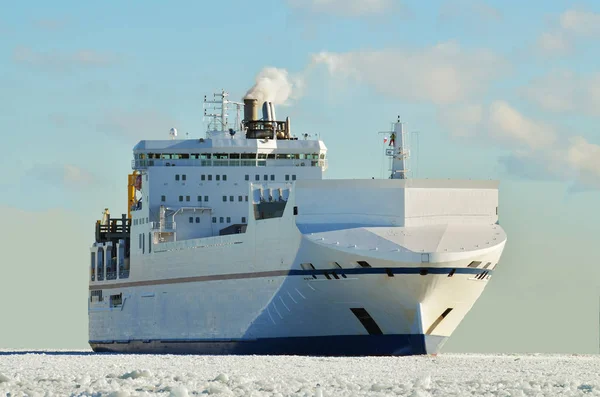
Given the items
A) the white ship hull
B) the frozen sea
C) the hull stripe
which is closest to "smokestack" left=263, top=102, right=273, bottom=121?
the white ship hull

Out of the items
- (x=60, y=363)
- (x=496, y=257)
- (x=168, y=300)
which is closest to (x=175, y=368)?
(x=60, y=363)

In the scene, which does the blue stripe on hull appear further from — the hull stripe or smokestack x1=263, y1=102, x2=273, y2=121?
smokestack x1=263, y1=102, x2=273, y2=121

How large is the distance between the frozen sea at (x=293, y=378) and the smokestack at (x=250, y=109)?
21.7 m

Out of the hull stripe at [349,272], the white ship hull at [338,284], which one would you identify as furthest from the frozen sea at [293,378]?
the white ship hull at [338,284]

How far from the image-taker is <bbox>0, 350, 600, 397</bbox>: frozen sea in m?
25.8

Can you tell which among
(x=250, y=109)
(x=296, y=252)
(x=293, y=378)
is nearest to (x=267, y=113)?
(x=250, y=109)

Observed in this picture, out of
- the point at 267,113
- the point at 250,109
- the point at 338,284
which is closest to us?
the point at 338,284

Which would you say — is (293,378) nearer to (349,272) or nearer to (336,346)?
(349,272)

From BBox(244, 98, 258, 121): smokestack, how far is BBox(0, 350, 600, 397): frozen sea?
21.7 metres

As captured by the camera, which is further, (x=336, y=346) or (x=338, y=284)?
(x=336, y=346)

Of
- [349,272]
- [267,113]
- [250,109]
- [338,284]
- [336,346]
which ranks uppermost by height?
[250,109]

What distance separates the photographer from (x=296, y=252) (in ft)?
139

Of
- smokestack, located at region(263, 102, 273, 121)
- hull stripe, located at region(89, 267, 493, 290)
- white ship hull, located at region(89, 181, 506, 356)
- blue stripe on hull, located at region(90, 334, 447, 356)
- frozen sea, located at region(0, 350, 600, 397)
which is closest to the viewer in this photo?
frozen sea, located at region(0, 350, 600, 397)

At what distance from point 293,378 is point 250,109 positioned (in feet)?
97.3
